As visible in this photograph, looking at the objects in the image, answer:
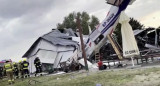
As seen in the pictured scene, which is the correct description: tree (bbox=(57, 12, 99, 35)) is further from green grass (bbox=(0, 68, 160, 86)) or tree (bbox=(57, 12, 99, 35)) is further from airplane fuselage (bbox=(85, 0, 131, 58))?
green grass (bbox=(0, 68, 160, 86))

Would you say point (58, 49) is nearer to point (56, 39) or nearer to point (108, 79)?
point (56, 39)

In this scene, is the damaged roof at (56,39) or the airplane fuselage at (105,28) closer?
the airplane fuselage at (105,28)

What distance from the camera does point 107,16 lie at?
736 inches

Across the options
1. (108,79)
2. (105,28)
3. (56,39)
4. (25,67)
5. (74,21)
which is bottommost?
(108,79)

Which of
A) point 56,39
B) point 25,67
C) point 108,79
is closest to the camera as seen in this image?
point 108,79

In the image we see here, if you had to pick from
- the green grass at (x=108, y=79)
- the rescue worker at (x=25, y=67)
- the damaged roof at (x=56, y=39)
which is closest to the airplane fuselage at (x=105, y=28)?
the green grass at (x=108, y=79)

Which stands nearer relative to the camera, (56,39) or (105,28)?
(105,28)

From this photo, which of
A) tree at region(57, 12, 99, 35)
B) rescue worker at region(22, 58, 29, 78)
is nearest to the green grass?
rescue worker at region(22, 58, 29, 78)

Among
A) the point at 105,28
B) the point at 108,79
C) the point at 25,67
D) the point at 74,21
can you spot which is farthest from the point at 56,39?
the point at 74,21

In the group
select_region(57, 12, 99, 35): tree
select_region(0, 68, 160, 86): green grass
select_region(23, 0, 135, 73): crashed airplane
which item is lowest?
select_region(0, 68, 160, 86): green grass

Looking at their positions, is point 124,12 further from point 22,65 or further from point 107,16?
point 22,65

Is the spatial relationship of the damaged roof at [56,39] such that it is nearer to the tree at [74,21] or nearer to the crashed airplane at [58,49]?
the crashed airplane at [58,49]

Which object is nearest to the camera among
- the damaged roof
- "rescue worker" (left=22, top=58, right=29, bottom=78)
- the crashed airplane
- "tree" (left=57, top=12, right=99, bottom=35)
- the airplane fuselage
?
the airplane fuselage

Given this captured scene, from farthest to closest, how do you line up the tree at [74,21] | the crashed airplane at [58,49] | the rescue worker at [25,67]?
1. the tree at [74,21]
2. the rescue worker at [25,67]
3. the crashed airplane at [58,49]
